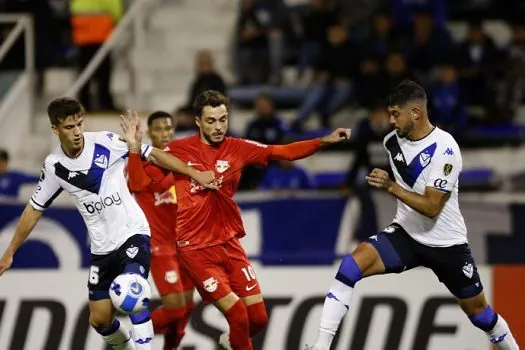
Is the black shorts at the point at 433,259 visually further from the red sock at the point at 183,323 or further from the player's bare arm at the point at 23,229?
the player's bare arm at the point at 23,229

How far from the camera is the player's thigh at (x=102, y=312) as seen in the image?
34.8ft

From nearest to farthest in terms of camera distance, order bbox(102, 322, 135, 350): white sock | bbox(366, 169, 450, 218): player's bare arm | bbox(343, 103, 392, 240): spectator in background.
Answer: bbox(366, 169, 450, 218): player's bare arm < bbox(102, 322, 135, 350): white sock < bbox(343, 103, 392, 240): spectator in background

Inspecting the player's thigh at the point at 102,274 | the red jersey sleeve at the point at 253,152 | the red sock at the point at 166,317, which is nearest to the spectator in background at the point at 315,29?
the red sock at the point at 166,317

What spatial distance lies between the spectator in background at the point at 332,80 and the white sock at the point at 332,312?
23.2ft

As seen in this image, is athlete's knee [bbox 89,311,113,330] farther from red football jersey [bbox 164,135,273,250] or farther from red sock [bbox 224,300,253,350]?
red sock [bbox 224,300,253,350]

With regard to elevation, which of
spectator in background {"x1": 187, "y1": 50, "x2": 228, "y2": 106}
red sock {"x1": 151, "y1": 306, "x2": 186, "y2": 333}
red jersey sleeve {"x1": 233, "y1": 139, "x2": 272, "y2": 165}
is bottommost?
red sock {"x1": 151, "y1": 306, "x2": 186, "y2": 333}

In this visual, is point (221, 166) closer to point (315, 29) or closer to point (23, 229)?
point (23, 229)

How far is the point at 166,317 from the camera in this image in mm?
11773

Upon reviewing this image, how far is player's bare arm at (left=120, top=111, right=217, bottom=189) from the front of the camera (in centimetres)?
1025

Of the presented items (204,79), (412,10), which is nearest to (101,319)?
(204,79)

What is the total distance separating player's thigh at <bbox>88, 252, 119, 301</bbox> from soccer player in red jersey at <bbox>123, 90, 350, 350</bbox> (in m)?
0.54

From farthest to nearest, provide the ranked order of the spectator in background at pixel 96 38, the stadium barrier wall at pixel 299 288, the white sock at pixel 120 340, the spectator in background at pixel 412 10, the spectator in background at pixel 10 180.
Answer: the spectator in background at pixel 412 10
the spectator in background at pixel 96 38
the spectator in background at pixel 10 180
the stadium barrier wall at pixel 299 288
the white sock at pixel 120 340

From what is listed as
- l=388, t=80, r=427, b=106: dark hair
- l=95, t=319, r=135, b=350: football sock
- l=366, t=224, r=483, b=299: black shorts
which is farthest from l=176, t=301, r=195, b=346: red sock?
l=388, t=80, r=427, b=106: dark hair

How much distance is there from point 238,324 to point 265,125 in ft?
19.1
